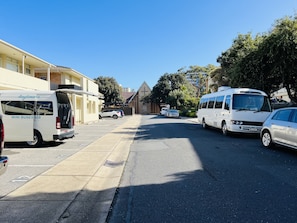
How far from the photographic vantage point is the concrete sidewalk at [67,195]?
3.98 meters

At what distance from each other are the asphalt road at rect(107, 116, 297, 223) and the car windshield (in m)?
5.25

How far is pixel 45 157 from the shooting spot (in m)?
8.60

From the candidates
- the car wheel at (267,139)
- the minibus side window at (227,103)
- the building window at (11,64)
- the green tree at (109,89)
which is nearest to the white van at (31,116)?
the car wheel at (267,139)

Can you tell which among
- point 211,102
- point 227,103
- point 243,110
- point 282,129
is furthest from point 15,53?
point 282,129

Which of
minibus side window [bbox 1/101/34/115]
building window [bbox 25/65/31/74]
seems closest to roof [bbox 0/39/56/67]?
building window [bbox 25/65/31/74]

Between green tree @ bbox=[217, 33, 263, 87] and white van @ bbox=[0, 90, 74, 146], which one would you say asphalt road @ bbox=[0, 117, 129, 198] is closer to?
white van @ bbox=[0, 90, 74, 146]

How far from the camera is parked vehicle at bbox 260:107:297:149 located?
27.9 feet

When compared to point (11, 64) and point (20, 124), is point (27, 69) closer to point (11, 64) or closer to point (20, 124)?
point (11, 64)

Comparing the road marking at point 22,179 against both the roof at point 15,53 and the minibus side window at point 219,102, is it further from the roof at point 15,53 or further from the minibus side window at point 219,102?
the roof at point 15,53

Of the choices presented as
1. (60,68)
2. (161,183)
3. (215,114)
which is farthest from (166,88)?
(161,183)

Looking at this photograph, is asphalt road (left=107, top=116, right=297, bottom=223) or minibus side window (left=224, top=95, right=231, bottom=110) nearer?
asphalt road (left=107, top=116, right=297, bottom=223)

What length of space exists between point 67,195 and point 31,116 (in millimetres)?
6547

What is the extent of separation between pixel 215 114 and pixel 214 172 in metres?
10.5

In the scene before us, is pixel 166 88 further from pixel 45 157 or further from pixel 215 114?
pixel 45 157
